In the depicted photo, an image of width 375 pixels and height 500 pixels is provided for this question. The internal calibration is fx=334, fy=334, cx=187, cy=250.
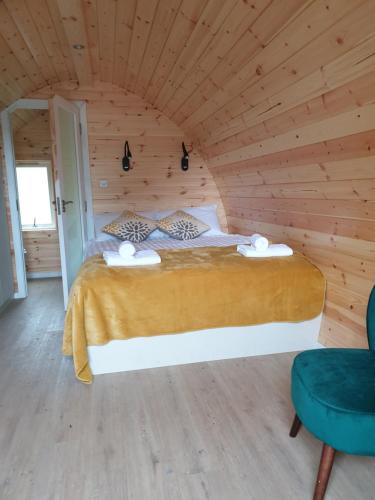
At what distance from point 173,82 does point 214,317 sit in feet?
6.69

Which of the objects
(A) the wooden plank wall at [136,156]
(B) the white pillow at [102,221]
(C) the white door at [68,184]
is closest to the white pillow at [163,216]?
(B) the white pillow at [102,221]

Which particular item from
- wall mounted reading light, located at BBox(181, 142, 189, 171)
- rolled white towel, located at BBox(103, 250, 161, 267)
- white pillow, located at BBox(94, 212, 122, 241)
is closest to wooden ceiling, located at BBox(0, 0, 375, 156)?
wall mounted reading light, located at BBox(181, 142, 189, 171)

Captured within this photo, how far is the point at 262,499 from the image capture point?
1.33 meters

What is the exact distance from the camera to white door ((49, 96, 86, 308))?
3.04 meters

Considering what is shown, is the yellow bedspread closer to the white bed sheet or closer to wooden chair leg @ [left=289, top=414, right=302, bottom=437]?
the white bed sheet

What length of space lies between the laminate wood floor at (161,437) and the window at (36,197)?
284cm

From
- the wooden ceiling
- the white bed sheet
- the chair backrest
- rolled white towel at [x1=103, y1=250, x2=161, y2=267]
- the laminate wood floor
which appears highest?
the wooden ceiling

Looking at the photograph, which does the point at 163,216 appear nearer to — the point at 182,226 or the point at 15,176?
the point at 182,226

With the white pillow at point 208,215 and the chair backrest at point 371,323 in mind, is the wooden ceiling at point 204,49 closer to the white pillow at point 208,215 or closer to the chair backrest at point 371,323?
the white pillow at point 208,215

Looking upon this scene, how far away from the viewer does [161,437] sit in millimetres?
1668

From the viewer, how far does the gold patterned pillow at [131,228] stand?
3.47m

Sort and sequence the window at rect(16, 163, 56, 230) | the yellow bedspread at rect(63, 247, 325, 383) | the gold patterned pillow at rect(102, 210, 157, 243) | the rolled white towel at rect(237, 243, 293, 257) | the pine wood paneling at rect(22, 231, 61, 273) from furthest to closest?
the window at rect(16, 163, 56, 230) → the pine wood paneling at rect(22, 231, 61, 273) → the gold patterned pillow at rect(102, 210, 157, 243) → the rolled white towel at rect(237, 243, 293, 257) → the yellow bedspread at rect(63, 247, 325, 383)

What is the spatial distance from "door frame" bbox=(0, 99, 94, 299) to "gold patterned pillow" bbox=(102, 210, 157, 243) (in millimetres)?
522

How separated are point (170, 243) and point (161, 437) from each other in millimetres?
1893
